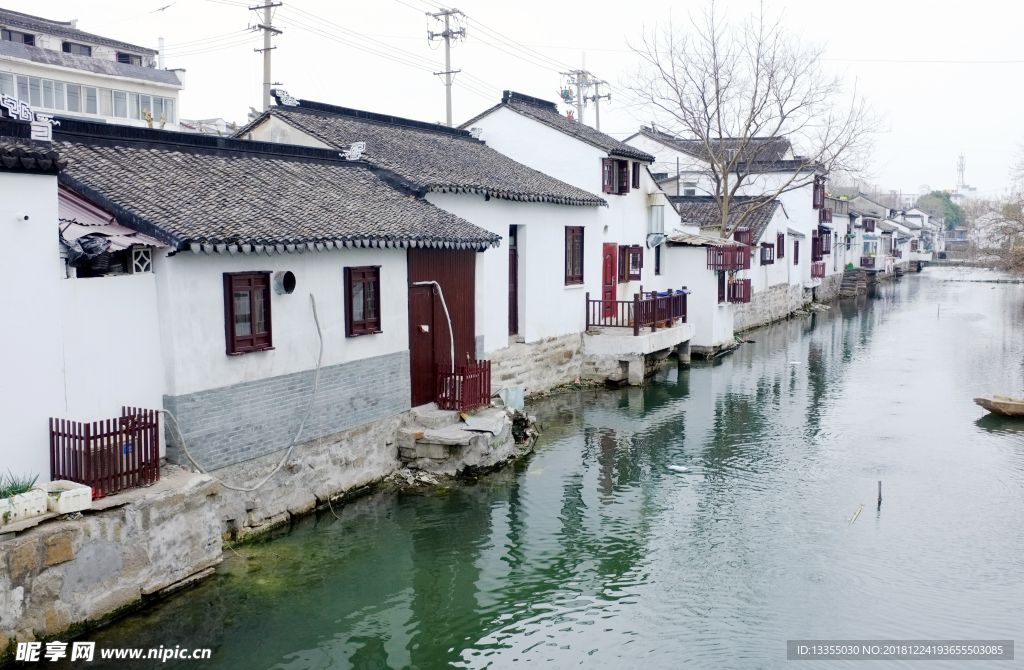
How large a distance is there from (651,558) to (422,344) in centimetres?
563

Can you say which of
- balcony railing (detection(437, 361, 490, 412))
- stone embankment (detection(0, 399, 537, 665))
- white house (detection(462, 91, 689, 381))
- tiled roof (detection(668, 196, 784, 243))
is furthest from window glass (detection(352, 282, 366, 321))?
tiled roof (detection(668, 196, 784, 243))

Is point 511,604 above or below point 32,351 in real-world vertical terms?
below

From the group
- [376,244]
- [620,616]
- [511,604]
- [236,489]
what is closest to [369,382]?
[376,244]

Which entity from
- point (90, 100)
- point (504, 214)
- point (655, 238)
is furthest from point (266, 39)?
point (90, 100)

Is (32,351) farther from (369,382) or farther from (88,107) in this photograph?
(88,107)

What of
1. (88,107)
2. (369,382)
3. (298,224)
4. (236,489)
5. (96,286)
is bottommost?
(236,489)

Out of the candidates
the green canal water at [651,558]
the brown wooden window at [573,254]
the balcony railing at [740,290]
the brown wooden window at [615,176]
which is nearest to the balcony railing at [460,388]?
the green canal water at [651,558]

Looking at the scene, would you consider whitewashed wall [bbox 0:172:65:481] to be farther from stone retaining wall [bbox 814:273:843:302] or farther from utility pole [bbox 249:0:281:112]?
stone retaining wall [bbox 814:273:843:302]

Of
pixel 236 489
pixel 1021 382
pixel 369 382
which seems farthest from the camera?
pixel 1021 382

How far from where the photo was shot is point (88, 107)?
37.4 m

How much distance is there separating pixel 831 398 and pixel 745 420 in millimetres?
3908

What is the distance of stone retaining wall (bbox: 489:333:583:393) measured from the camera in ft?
62.9

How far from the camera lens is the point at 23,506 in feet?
25.5

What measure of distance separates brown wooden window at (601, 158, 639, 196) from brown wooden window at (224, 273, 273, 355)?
45.5 feet
